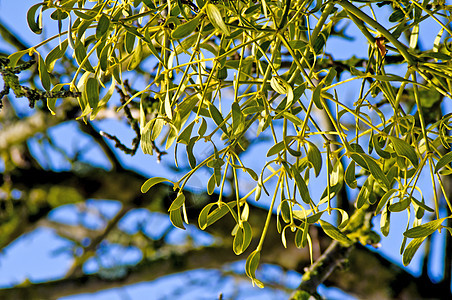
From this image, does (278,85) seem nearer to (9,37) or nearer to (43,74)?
(43,74)

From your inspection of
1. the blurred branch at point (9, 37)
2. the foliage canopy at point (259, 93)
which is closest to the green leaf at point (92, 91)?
the foliage canopy at point (259, 93)

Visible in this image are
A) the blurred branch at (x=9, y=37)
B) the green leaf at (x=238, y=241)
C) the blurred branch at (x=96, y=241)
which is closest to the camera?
the green leaf at (x=238, y=241)

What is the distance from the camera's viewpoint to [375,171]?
0.41 meters

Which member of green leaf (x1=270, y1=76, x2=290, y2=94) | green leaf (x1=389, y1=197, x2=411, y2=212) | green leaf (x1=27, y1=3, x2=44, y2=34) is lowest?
green leaf (x1=389, y1=197, x2=411, y2=212)

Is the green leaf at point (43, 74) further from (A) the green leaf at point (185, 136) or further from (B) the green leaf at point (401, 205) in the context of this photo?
(B) the green leaf at point (401, 205)

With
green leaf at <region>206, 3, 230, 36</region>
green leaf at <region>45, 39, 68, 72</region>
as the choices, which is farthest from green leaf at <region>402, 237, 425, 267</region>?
green leaf at <region>45, 39, 68, 72</region>

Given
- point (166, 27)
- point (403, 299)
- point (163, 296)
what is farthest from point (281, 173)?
point (163, 296)

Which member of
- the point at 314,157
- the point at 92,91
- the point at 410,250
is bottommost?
the point at 410,250

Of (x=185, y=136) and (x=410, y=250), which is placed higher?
(x=185, y=136)

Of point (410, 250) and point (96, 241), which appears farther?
point (96, 241)

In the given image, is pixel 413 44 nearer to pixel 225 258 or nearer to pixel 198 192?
pixel 198 192

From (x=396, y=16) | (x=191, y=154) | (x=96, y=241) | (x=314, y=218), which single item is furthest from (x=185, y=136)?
(x=96, y=241)

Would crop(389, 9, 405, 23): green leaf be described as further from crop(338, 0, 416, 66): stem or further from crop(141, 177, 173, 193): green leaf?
crop(141, 177, 173, 193): green leaf

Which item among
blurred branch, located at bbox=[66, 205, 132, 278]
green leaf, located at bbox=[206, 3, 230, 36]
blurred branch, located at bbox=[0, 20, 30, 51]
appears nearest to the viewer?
green leaf, located at bbox=[206, 3, 230, 36]
